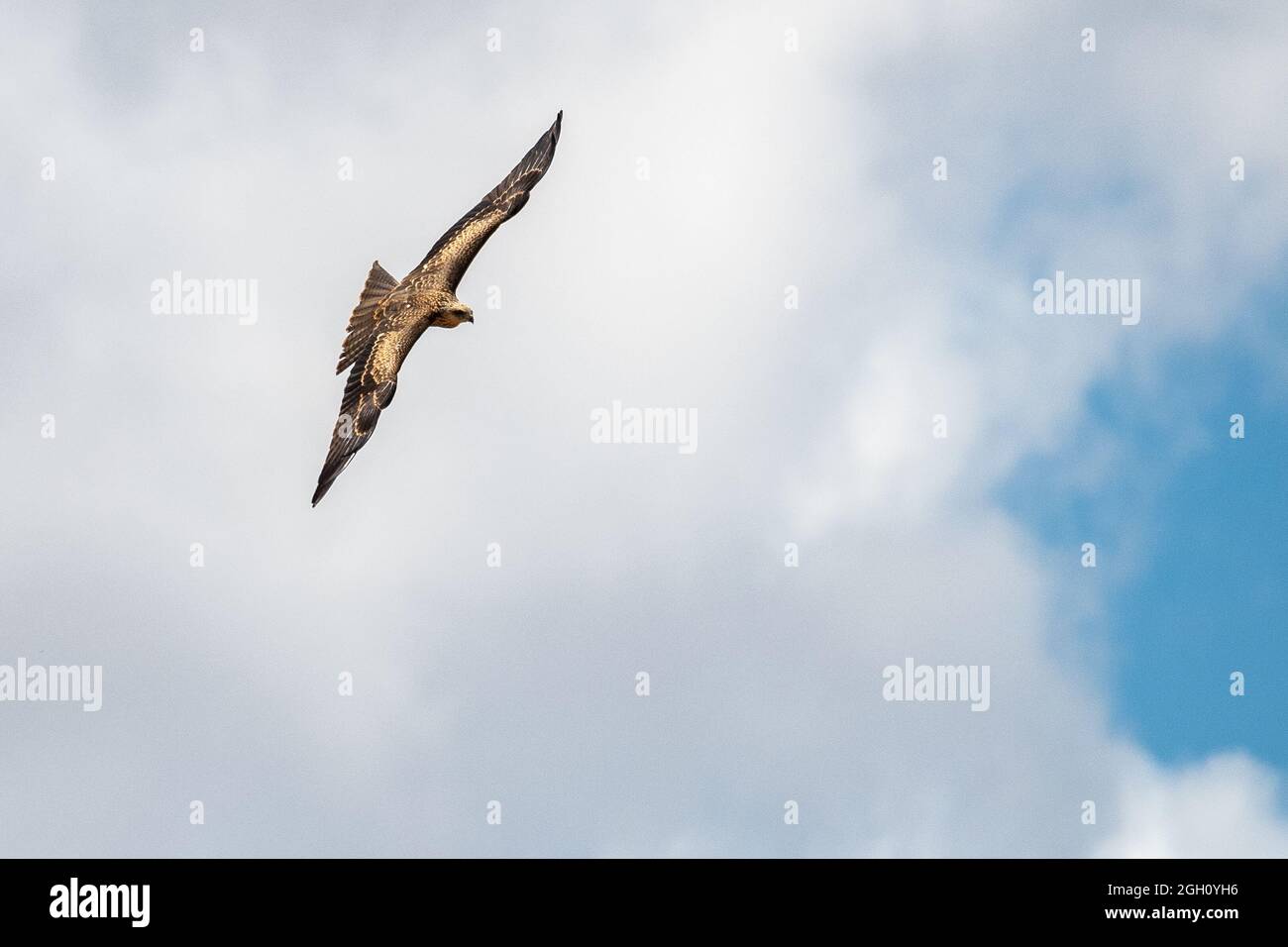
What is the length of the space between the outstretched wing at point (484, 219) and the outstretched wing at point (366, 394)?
7.89 feet

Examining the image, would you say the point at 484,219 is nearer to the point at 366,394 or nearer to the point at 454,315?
the point at 454,315

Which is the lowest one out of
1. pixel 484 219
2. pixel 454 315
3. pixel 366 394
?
pixel 366 394

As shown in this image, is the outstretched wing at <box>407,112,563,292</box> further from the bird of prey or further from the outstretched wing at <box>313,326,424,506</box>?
the outstretched wing at <box>313,326,424,506</box>

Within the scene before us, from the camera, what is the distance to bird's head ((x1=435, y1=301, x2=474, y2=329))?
46.9 m

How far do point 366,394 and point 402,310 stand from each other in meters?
3.09

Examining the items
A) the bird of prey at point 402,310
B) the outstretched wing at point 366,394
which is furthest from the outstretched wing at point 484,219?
the outstretched wing at point 366,394

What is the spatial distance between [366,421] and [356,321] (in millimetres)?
3579

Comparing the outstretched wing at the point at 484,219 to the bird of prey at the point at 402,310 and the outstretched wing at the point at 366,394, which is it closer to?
the bird of prey at the point at 402,310

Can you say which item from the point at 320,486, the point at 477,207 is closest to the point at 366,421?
the point at 320,486

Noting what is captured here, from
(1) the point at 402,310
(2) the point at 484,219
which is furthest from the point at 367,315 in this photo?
(2) the point at 484,219

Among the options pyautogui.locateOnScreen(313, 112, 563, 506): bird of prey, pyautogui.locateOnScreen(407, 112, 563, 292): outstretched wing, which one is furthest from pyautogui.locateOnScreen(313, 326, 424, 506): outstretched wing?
pyautogui.locateOnScreen(407, 112, 563, 292): outstretched wing

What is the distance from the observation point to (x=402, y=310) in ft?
152

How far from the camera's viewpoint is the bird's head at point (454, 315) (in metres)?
46.9
